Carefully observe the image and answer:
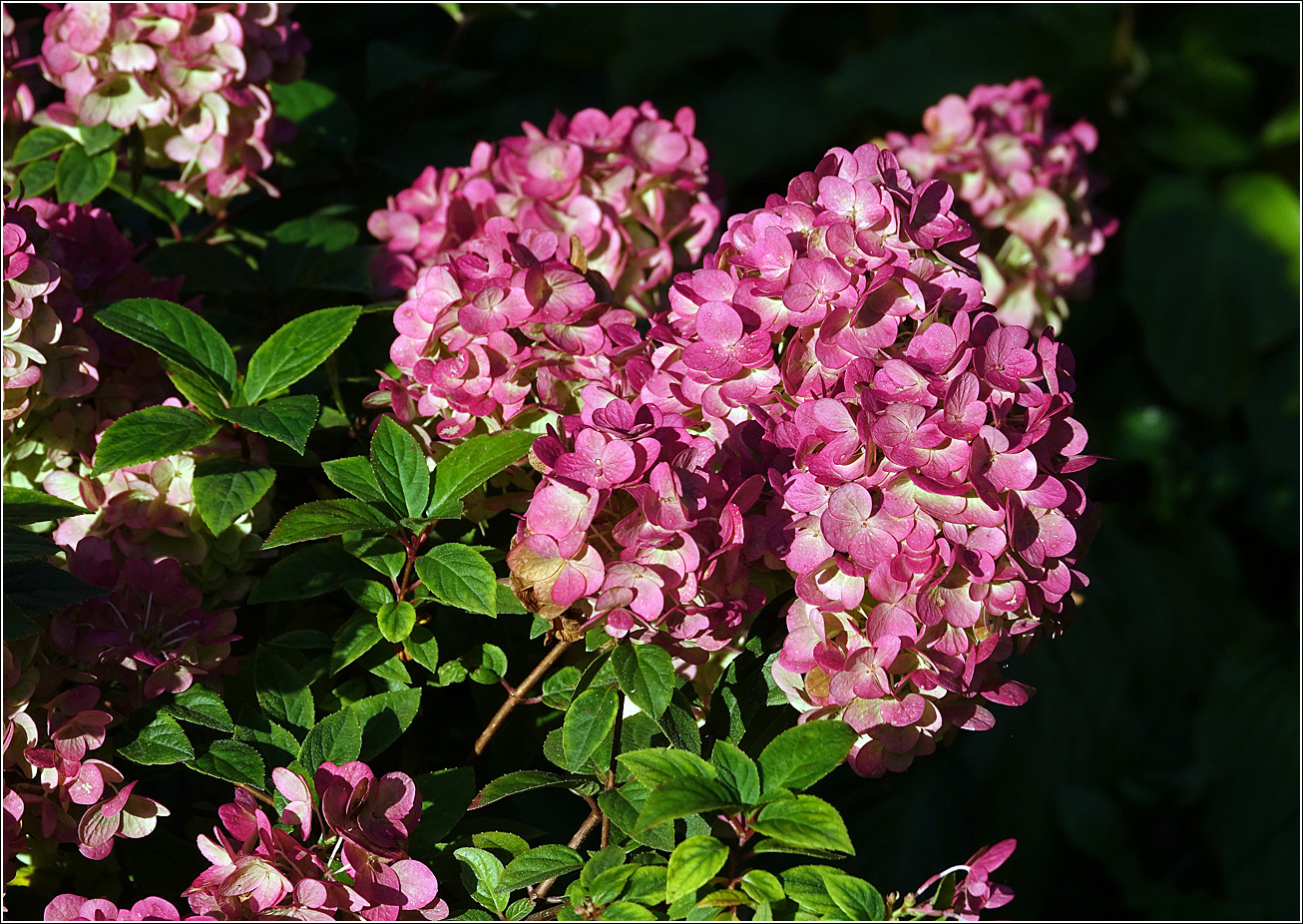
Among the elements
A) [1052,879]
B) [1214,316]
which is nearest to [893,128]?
[1214,316]

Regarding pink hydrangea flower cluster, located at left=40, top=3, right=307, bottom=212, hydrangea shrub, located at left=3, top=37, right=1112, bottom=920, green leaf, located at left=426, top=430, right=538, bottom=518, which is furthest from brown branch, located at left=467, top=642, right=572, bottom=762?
pink hydrangea flower cluster, located at left=40, top=3, right=307, bottom=212

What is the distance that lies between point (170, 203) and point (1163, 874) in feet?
5.94

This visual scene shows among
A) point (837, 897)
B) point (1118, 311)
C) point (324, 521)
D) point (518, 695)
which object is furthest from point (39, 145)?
point (1118, 311)

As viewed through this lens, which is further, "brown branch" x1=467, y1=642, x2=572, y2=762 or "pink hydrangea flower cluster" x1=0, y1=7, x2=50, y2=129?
"pink hydrangea flower cluster" x1=0, y1=7, x2=50, y2=129

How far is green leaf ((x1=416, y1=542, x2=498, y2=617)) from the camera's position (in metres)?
0.66

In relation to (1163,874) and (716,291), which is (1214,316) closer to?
(1163,874)

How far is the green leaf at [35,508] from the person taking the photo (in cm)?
66

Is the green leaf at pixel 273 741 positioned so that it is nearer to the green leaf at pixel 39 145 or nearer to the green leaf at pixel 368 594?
the green leaf at pixel 368 594

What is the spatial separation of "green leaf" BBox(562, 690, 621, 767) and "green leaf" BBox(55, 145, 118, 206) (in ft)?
1.98

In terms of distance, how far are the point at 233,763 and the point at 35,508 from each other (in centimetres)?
19

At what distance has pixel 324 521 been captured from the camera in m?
0.67

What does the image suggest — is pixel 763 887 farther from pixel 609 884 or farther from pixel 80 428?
pixel 80 428


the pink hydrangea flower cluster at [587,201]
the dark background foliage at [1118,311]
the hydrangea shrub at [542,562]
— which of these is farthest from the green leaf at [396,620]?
the dark background foliage at [1118,311]

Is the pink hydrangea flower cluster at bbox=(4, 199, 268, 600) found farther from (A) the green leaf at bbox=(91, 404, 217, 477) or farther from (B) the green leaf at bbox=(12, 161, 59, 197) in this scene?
(B) the green leaf at bbox=(12, 161, 59, 197)
